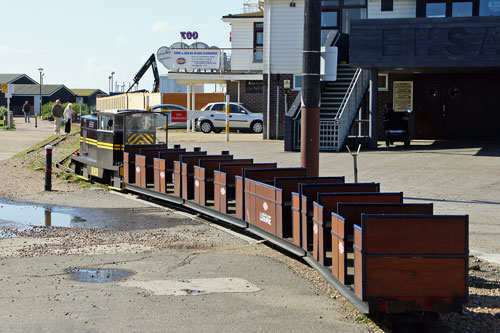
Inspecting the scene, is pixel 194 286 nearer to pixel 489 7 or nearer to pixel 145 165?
pixel 145 165

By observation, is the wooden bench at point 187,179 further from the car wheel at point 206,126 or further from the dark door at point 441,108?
the car wheel at point 206,126

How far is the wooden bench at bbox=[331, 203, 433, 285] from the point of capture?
890 cm

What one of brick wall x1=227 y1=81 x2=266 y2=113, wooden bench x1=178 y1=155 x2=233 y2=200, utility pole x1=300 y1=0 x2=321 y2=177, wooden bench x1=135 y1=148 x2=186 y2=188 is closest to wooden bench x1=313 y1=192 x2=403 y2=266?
Result: utility pole x1=300 y1=0 x2=321 y2=177

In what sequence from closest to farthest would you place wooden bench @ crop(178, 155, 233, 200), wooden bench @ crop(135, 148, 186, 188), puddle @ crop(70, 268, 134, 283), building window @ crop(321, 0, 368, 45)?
puddle @ crop(70, 268, 134, 283)
wooden bench @ crop(178, 155, 233, 200)
wooden bench @ crop(135, 148, 186, 188)
building window @ crop(321, 0, 368, 45)

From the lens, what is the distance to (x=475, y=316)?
8531 mm

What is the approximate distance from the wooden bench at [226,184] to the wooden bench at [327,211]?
13.8 ft

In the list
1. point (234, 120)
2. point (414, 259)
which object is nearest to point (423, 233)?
point (414, 259)

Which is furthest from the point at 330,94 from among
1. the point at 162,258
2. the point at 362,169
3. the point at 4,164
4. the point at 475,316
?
the point at 475,316

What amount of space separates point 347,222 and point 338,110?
2087 centimetres

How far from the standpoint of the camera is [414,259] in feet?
26.3

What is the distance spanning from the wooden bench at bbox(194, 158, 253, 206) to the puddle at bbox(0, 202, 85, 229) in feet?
7.55

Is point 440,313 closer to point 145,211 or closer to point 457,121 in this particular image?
point 145,211

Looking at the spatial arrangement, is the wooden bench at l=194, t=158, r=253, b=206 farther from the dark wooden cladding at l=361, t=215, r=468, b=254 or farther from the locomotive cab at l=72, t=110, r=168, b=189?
the dark wooden cladding at l=361, t=215, r=468, b=254

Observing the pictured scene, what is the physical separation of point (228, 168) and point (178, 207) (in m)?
2.56
